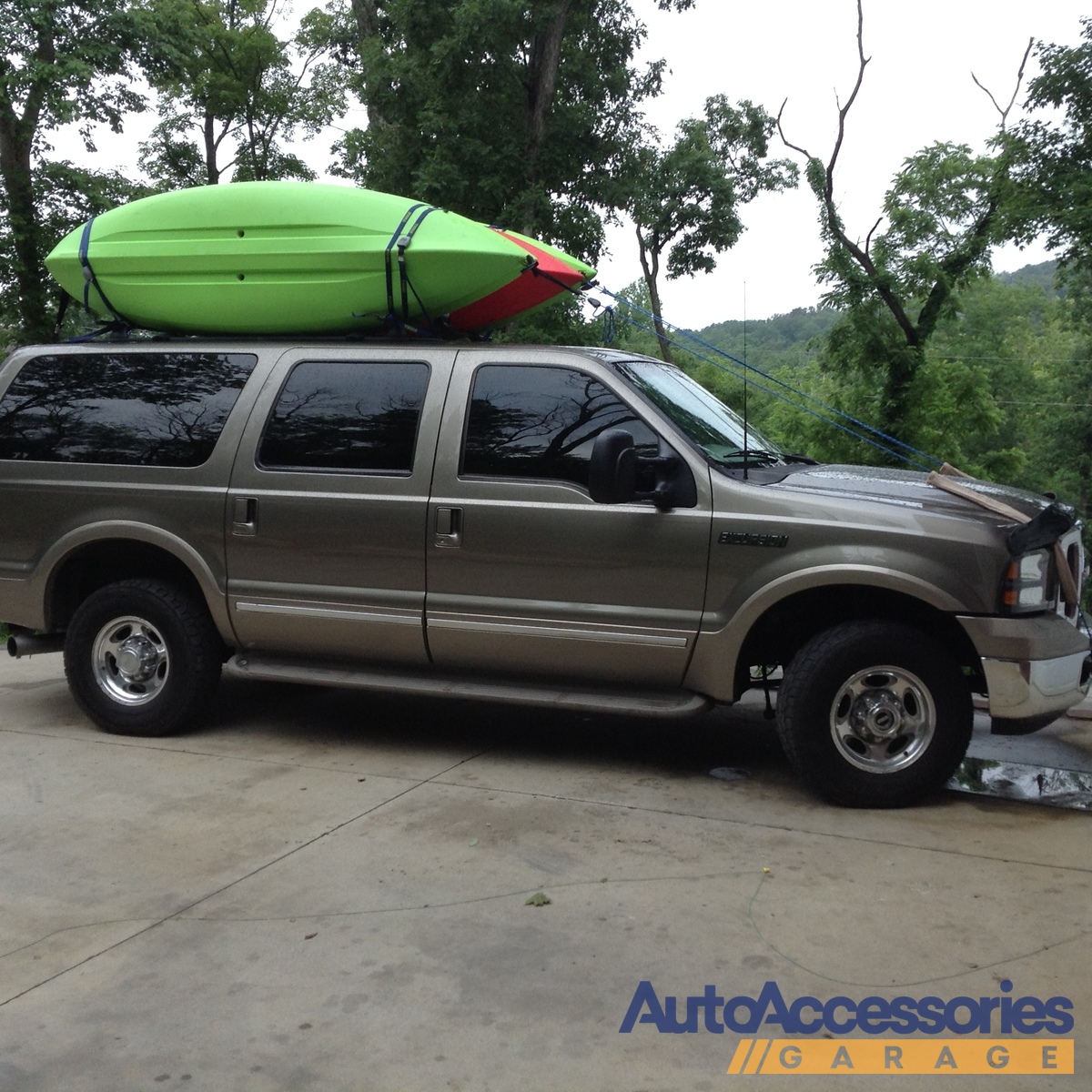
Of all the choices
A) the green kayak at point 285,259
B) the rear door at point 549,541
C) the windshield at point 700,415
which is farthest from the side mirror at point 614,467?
the green kayak at point 285,259

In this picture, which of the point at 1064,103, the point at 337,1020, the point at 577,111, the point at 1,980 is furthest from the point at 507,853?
the point at 1064,103

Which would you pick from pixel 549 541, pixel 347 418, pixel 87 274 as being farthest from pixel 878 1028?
pixel 87 274

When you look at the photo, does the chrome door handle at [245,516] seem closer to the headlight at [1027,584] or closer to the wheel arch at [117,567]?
the wheel arch at [117,567]

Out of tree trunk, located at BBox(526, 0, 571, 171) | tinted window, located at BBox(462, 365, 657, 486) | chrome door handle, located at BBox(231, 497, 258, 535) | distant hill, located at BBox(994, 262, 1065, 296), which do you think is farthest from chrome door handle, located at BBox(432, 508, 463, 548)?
distant hill, located at BBox(994, 262, 1065, 296)

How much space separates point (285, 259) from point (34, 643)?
251 cm

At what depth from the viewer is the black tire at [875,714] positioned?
4.96 meters

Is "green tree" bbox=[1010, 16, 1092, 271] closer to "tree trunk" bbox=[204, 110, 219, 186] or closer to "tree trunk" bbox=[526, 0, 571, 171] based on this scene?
"tree trunk" bbox=[526, 0, 571, 171]

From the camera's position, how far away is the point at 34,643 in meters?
6.55

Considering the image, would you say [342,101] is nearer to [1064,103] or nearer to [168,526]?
[1064,103]

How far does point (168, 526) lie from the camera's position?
241 inches

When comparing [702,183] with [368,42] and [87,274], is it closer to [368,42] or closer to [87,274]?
[368,42]

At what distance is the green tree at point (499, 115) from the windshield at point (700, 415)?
43.0ft

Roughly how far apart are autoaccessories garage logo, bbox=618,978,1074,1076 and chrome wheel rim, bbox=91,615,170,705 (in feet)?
12.1

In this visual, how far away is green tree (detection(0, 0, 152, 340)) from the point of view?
59.7 feet
